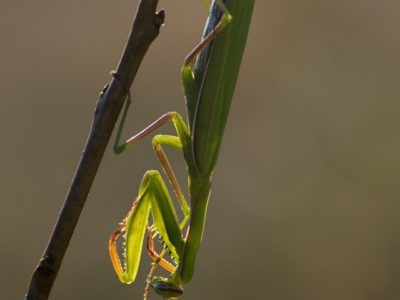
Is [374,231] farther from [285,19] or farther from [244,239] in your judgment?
[285,19]

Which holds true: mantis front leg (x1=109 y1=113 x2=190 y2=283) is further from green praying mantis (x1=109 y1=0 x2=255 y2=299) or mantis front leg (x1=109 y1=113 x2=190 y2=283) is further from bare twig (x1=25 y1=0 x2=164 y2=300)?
bare twig (x1=25 y1=0 x2=164 y2=300)

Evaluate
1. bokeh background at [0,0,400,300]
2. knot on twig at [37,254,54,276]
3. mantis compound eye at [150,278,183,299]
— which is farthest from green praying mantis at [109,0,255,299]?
bokeh background at [0,0,400,300]

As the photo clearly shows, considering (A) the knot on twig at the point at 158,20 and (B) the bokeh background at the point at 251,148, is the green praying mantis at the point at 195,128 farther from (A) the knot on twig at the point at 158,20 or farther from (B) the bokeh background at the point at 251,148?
(B) the bokeh background at the point at 251,148

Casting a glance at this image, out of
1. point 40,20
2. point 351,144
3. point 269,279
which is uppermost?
point 40,20

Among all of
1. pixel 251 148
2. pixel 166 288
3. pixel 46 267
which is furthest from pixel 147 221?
pixel 251 148

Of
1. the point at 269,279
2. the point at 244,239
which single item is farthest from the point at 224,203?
the point at 269,279

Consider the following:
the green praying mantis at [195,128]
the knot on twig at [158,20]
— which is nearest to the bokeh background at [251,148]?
the green praying mantis at [195,128]

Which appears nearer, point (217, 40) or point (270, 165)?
point (217, 40)
